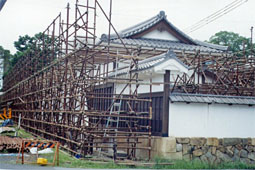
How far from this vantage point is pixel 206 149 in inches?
593

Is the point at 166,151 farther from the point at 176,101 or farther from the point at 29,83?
the point at 29,83

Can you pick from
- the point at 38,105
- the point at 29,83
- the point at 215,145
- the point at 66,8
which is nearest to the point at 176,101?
the point at 215,145

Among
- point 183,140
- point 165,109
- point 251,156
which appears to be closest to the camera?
point 183,140

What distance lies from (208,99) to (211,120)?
895mm

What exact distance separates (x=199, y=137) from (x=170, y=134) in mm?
1300

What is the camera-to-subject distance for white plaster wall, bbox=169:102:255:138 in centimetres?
1491

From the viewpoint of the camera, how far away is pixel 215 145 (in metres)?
15.2

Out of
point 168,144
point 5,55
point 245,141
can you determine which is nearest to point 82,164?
point 168,144

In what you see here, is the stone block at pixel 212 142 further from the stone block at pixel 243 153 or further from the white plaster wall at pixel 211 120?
the stone block at pixel 243 153

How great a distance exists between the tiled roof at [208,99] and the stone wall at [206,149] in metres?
1.54

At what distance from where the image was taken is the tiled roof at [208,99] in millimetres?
14853

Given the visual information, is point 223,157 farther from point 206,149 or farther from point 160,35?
point 160,35

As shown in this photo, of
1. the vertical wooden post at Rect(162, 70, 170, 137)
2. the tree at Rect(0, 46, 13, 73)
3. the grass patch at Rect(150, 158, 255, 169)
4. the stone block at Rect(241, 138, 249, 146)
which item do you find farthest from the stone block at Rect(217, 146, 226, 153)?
the tree at Rect(0, 46, 13, 73)

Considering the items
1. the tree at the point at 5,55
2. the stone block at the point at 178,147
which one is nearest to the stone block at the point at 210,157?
the stone block at the point at 178,147
